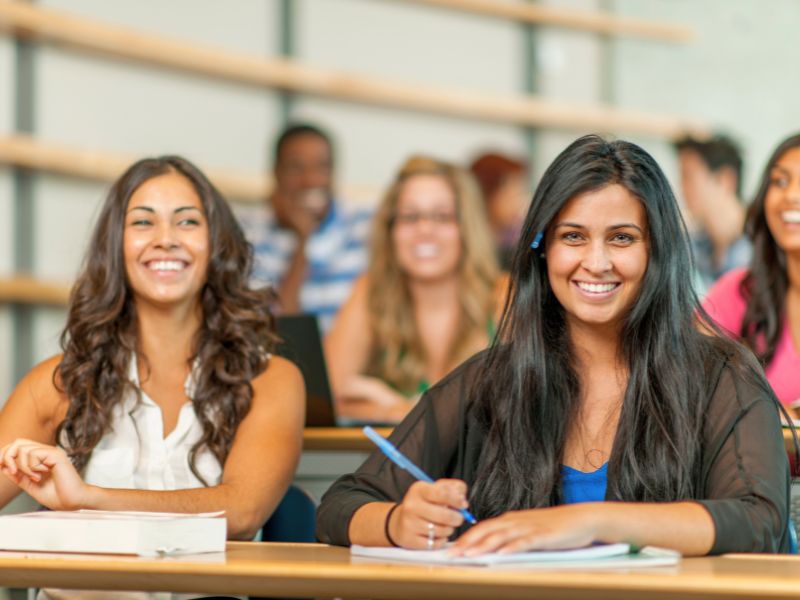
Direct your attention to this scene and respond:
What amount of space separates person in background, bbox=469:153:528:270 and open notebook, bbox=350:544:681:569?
4455mm

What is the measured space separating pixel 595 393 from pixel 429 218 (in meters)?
2.15

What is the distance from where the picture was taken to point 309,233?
5.46 metres

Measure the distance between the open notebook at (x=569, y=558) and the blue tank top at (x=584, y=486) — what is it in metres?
0.40

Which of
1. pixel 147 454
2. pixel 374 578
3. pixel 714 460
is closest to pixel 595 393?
pixel 714 460

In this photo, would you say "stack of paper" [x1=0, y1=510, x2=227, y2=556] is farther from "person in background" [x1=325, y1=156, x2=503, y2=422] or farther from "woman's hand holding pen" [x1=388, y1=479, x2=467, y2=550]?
"person in background" [x1=325, y1=156, x2=503, y2=422]

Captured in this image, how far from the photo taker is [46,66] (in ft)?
16.8

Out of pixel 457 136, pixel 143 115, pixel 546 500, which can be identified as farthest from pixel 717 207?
pixel 546 500

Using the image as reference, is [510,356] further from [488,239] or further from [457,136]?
[457,136]

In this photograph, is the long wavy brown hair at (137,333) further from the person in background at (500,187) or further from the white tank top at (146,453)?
the person in background at (500,187)

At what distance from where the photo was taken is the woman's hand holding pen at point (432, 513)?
178cm

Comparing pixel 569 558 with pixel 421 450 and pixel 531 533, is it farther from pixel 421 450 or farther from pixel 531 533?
pixel 421 450

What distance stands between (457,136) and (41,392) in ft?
13.4

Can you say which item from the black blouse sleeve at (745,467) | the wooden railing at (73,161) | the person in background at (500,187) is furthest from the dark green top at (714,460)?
the person in background at (500,187)

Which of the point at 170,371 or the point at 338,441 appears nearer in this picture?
the point at 170,371
